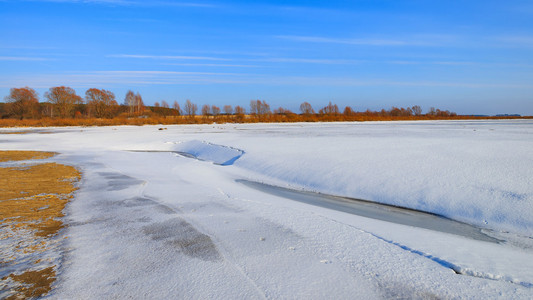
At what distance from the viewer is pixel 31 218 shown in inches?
191

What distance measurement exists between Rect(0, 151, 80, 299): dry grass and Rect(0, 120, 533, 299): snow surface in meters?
0.22

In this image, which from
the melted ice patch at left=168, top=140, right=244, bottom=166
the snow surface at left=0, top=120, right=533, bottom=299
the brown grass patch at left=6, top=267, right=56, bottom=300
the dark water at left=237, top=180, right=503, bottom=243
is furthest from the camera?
the melted ice patch at left=168, top=140, right=244, bottom=166

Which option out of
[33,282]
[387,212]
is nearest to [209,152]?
[387,212]

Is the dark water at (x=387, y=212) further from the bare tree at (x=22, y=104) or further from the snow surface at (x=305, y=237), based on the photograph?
the bare tree at (x=22, y=104)

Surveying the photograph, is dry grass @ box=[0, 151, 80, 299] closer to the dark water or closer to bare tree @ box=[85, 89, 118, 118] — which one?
the dark water

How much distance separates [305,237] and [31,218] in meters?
4.02

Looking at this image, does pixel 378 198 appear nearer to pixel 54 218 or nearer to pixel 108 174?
pixel 54 218

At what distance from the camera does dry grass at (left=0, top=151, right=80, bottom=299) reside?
2969mm

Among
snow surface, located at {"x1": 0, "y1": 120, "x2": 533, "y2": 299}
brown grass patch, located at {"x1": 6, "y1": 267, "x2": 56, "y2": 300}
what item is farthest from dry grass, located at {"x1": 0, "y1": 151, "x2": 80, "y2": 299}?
snow surface, located at {"x1": 0, "y1": 120, "x2": 533, "y2": 299}

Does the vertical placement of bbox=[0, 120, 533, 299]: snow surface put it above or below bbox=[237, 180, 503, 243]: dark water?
above

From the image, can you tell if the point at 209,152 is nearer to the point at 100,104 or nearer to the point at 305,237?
the point at 305,237

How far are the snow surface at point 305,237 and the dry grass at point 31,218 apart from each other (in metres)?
0.22

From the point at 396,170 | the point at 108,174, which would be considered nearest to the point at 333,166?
the point at 396,170

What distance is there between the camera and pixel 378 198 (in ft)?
21.6
